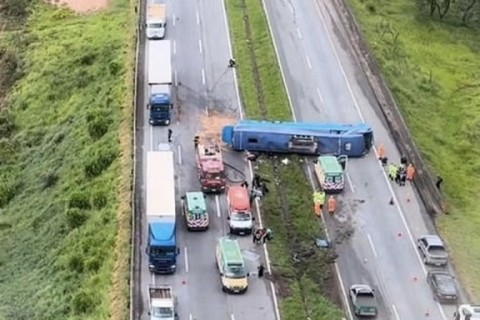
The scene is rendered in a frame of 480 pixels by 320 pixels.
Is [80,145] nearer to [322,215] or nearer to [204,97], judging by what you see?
[204,97]

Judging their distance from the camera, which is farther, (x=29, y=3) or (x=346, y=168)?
(x=29, y=3)

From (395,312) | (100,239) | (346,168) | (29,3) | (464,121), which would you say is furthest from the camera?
(29,3)

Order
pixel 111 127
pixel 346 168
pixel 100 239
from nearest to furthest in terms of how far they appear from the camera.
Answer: pixel 100 239, pixel 346 168, pixel 111 127

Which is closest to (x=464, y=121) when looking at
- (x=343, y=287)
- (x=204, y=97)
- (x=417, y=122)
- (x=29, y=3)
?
(x=417, y=122)

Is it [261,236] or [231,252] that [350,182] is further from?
[231,252]

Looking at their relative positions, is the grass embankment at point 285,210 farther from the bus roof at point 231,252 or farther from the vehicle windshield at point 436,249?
the vehicle windshield at point 436,249

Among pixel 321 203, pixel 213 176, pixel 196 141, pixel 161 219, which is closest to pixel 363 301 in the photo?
pixel 321 203

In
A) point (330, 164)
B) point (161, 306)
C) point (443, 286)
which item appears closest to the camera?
point (161, 306)

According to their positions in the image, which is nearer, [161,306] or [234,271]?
[161,306]

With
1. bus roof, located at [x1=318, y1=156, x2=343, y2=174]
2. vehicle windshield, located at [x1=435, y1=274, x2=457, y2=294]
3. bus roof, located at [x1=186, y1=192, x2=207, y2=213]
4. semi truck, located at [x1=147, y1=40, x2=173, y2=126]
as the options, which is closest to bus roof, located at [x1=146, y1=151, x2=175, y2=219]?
bus roof, located at [x1=186, y1=192, x2=207, y2=213]
